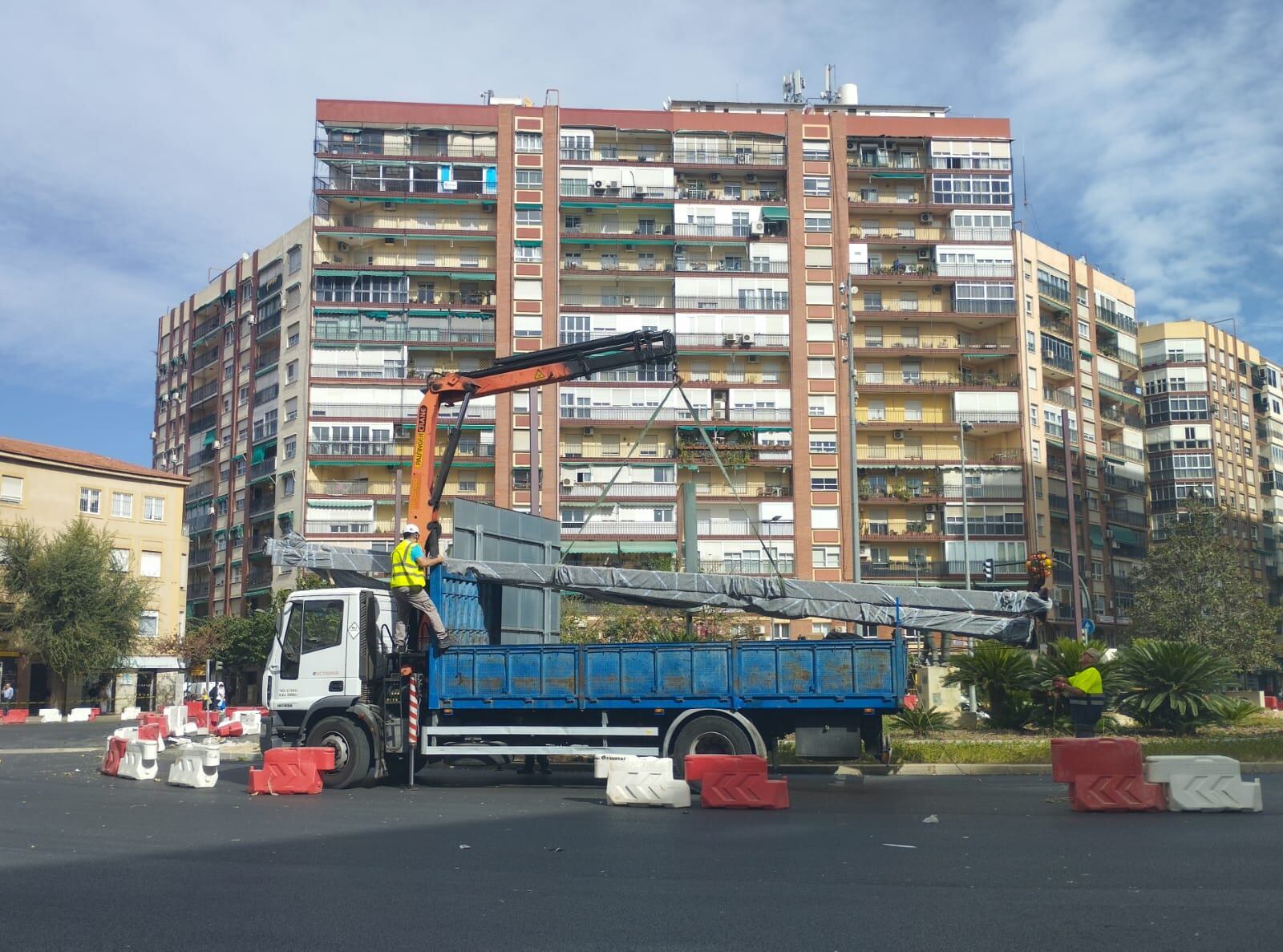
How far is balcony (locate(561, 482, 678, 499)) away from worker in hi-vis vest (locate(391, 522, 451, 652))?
163 feet

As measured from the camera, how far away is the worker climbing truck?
53.8 feet

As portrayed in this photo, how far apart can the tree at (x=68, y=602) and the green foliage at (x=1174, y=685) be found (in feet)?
145

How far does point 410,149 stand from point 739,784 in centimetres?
6451

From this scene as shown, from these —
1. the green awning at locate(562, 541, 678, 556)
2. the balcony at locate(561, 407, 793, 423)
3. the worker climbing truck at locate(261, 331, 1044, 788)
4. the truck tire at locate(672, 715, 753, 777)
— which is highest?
the balcony at locate(561, 407, 793, 423)

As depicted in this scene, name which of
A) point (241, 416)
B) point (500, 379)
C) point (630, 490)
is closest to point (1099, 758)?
point (500, 379)

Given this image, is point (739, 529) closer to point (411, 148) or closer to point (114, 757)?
point (411, 148)

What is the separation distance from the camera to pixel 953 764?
1942cm

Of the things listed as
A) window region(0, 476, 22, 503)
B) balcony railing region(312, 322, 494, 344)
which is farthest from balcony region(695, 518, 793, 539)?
window region(0, 476, 22, 503)

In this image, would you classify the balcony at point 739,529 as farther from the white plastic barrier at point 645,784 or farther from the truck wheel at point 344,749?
the white plastic barrier at point 645,784

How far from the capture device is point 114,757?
20.4 m

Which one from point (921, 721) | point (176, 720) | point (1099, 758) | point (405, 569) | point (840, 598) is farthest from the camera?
point (176, 720)

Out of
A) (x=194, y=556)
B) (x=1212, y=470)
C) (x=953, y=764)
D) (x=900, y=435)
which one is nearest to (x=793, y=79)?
(x=900, y=435)

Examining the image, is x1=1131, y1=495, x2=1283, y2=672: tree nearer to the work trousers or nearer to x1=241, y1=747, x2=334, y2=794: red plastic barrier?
the work trousers

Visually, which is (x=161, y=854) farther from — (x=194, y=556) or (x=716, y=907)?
(x=194, y=556)
